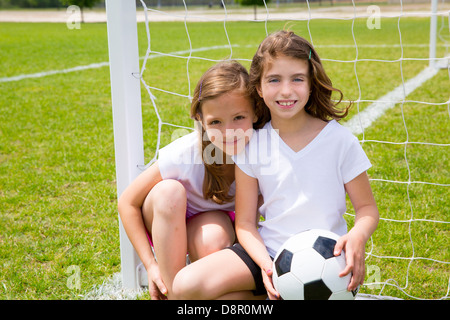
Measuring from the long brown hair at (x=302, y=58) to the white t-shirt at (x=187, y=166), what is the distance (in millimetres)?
305

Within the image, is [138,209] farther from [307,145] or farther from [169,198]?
[307,145]

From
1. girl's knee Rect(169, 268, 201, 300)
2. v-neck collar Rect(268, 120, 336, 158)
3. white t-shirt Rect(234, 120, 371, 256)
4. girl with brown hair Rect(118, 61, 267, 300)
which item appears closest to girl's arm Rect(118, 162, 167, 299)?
girl with brown hair Rect(118, 61, 267, 300)

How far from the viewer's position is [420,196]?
2812 millimetres

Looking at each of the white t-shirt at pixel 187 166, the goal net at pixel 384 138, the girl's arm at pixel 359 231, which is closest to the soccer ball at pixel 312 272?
the girl's arm at pixel 359 231

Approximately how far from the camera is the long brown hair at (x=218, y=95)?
5.57 ft

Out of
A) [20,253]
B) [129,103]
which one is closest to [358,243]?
[129,103]

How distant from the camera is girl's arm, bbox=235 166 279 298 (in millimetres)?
1637

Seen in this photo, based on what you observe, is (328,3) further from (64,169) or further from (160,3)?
(64,169)

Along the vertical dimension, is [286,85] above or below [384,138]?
above

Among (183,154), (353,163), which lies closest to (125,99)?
(183,154)

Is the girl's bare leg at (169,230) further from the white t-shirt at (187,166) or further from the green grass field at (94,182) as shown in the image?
the green grass field at (94,182)

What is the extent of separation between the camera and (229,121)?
5.56 feet

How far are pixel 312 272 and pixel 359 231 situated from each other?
220 millimetres

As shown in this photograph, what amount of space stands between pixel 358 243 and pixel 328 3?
39.6m
